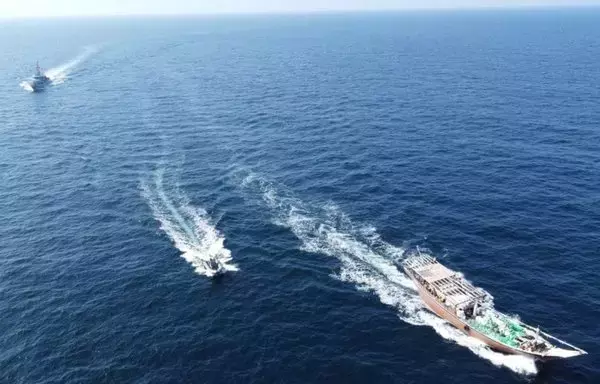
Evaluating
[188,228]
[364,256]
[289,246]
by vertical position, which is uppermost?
[364,256]

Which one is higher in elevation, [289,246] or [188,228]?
[289,246]

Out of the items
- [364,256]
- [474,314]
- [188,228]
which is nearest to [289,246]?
[364,256]

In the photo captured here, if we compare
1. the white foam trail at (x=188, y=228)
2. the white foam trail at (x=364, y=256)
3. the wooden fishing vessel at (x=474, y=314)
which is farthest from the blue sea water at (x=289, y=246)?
the wooden fishing vessel at (x=474, y=314)

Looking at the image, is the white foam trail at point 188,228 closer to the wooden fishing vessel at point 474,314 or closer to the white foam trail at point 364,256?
the white foam trail at point 364,256

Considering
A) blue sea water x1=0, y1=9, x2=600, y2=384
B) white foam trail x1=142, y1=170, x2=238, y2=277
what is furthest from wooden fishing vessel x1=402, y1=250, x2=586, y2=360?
white foam trail x1=142, y1=170, x2=238, y2=277

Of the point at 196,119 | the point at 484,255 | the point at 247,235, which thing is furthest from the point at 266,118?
the point at 484,255

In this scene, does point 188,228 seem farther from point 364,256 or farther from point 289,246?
point 364,256

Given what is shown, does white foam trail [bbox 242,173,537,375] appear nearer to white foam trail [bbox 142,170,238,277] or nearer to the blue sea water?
the blue sea water
